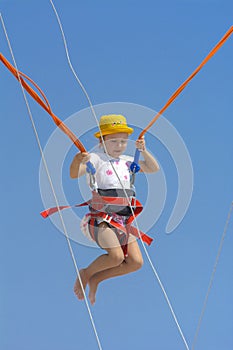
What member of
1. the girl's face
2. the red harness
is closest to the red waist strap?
the red harness

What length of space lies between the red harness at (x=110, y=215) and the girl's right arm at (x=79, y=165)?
32cm

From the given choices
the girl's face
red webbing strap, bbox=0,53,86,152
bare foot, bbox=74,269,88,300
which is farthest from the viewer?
bare foot, bbox=74,269,88,300

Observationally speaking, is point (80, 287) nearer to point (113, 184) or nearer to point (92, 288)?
point (92, 288)

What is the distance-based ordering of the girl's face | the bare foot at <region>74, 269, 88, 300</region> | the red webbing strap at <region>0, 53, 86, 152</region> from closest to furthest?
the red webbing strap at <region>0, 53, 86, 152</region> < the girl's face < the bare foot at <region>74, 269, 88, 300</region>

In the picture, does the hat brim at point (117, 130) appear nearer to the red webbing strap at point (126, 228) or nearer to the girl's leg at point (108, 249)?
the red webbing strap at point (126, 228)

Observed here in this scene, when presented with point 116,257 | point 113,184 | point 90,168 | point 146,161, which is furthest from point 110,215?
point 146,161

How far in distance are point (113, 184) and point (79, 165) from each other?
48cm

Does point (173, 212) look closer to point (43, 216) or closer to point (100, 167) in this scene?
point (100, 167)

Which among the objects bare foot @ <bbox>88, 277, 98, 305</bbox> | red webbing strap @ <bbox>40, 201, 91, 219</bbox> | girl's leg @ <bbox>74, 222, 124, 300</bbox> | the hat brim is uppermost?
the hat brim

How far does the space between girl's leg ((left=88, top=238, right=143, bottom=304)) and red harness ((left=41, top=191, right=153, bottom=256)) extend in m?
0.09

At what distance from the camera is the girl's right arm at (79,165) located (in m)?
7.77

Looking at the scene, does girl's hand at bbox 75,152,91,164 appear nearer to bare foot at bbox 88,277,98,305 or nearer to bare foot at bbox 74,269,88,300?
bare foot at bbox 74,269,88,300

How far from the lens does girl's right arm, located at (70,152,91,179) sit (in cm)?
777

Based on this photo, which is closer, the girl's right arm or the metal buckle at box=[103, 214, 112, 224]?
the girl's right arm
